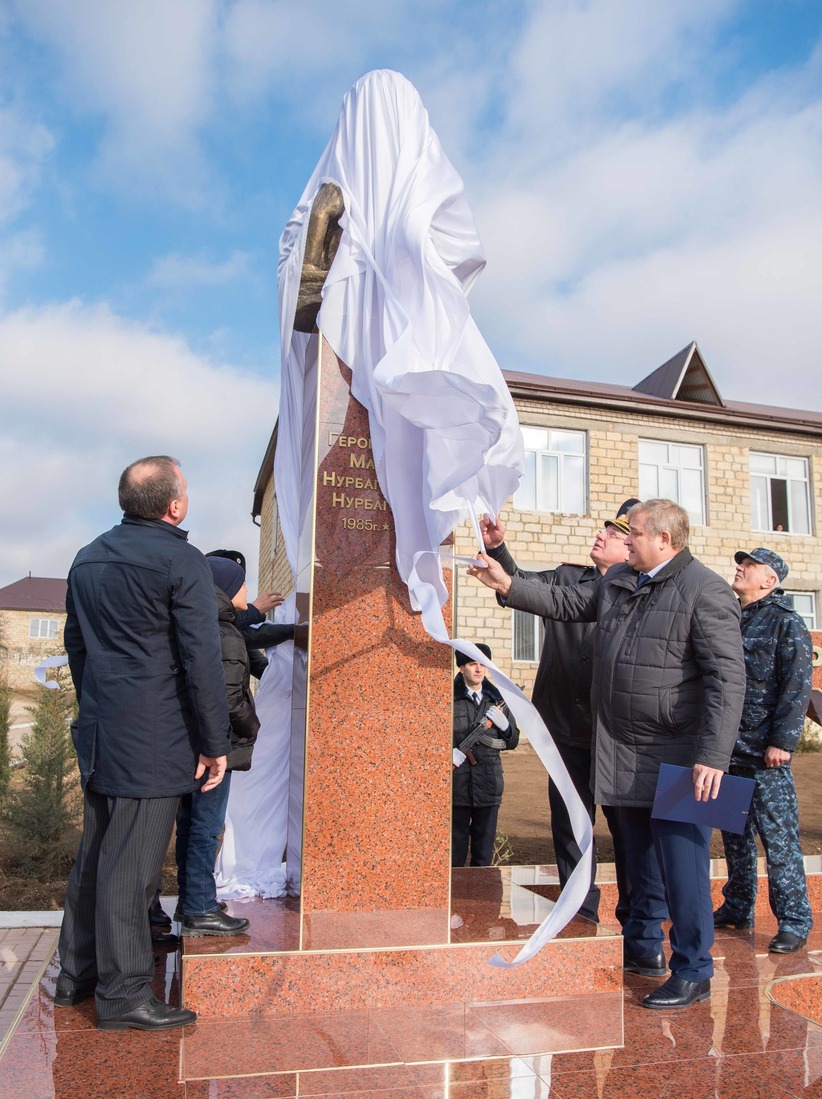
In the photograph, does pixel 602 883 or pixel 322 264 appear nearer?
pixel 322 264

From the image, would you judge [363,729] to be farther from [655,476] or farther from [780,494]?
[780,494]

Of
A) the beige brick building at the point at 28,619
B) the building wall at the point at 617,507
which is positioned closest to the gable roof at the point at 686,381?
the building wall at the point at 617,507

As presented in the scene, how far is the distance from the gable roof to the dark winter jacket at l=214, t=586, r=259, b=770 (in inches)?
701

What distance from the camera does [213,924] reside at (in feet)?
12.0

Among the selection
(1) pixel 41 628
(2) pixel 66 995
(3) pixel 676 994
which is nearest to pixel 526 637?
(3) pixel 676 994

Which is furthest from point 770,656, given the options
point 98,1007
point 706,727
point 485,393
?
point 98,1007

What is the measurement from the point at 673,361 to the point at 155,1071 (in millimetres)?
20761

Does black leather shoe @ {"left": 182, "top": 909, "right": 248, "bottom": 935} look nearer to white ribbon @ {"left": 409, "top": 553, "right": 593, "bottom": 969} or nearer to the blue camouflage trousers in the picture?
white ribbon @ {"left": 409, "top": 553, "right": 593, "bottom": 969}

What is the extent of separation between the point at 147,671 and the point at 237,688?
0.66m

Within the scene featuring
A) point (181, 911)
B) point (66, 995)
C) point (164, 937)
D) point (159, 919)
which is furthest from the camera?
point (159, 919)

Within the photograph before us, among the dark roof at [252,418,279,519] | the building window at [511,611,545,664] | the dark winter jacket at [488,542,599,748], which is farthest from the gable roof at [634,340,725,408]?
the dark winter jacket at [488,542,599,748]

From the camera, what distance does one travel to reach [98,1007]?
126 inches

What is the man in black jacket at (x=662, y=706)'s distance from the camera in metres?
3.59

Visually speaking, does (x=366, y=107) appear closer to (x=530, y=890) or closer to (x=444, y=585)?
(x=444, y=585)
